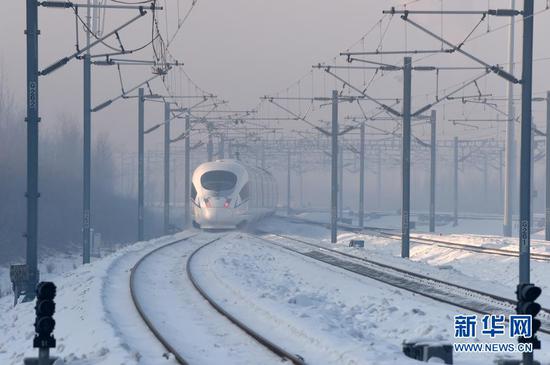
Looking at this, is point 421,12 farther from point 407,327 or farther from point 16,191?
point 16,191

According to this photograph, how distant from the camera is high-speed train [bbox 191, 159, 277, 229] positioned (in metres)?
48.3

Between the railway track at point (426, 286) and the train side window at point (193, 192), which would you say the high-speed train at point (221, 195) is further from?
the railway track at point (426, 286)

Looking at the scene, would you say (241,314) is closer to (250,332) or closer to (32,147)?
(250,332)

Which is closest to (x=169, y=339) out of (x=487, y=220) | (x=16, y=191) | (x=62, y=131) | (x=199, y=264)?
(x=199, y=264)

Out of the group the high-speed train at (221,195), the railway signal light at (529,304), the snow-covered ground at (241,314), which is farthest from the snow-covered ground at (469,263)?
the railway signal light at (529,304)

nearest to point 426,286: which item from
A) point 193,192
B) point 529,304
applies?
point 529,304

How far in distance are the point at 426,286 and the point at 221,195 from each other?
2553cm

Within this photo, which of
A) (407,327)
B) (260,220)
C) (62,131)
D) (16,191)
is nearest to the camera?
(407,327)

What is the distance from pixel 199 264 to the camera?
2942cm

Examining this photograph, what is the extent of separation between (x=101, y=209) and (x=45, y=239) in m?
19.3

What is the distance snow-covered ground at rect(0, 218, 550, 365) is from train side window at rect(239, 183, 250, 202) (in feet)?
56.0

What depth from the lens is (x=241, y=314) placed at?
58.6 feet

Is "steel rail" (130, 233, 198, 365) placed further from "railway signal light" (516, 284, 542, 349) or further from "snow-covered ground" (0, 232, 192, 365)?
"railway signal light" (516, 284, 542, 349)

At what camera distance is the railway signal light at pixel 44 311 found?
10.8 m
